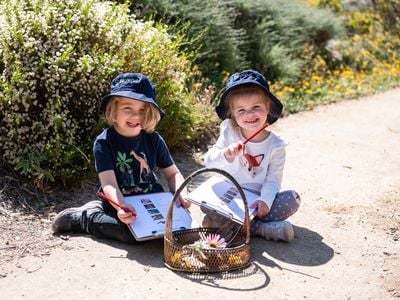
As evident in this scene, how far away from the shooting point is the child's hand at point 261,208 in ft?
12.2

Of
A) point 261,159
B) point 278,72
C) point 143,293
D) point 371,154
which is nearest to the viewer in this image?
point 143,293

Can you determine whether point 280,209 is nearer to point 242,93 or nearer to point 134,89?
point 242,93

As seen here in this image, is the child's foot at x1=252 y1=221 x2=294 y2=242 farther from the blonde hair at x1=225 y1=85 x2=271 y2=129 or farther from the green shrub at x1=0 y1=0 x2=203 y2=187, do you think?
the green shrub at x1=0 y1=0 x2=203 y2=187

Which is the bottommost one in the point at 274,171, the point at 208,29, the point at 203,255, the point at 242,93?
the point at 203,255

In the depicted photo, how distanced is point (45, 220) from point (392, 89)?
675cm

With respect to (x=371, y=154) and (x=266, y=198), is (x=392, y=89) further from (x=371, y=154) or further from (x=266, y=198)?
(x=266, y=198)

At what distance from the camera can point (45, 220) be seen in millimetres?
3984

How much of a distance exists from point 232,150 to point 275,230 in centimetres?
60

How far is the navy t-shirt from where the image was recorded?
12.2ft

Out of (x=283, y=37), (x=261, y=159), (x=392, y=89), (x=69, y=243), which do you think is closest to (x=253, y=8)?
(x=283, y=37)

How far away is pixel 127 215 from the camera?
3439mm

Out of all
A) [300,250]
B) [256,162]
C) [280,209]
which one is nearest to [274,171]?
[256,162]

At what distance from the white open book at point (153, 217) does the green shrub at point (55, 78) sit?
0.80m

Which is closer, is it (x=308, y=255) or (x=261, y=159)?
(x=308, y=255)
